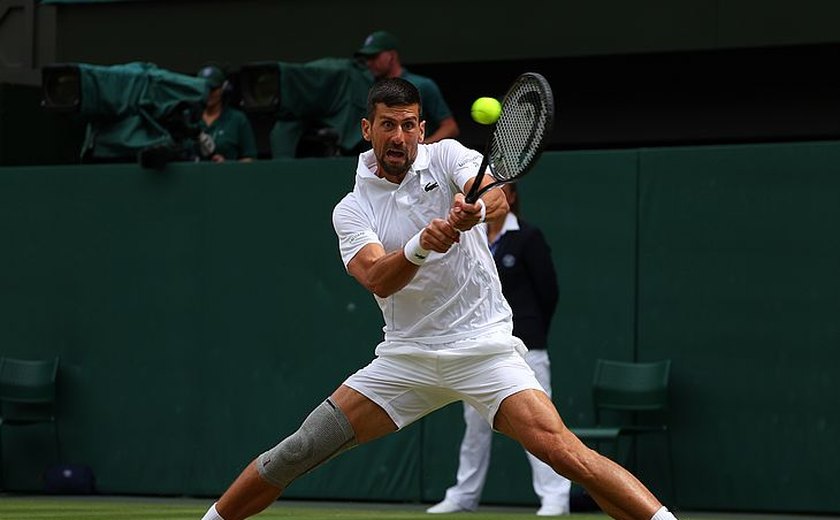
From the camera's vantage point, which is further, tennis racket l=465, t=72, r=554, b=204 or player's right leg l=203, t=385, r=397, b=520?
player's right leg l=203, t=385, r=397, b=520

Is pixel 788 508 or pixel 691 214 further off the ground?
pixel 691 214

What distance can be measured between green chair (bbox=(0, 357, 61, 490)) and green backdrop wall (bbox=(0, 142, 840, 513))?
0.15 m

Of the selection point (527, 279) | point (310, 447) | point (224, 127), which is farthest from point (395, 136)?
point (224, 127)

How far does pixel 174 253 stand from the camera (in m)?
13.6

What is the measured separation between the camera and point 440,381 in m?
7.33

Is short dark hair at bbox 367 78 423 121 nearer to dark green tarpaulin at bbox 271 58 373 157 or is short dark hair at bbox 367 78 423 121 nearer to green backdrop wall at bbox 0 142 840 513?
green backdrop wall at bbox 0 142 840 513

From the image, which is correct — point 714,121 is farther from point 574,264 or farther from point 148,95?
point 148,95

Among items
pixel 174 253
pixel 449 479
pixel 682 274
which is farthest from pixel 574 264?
pixel 174 253

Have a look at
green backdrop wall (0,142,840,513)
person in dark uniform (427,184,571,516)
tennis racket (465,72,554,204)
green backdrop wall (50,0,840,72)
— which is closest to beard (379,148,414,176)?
Answer: tennis racket (465,72,554,204)

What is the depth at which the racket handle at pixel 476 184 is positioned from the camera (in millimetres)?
6664

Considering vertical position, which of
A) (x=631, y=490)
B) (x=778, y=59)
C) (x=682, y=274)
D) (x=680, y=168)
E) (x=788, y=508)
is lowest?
(x=788, y=508)

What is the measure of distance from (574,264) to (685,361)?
3.47 ft

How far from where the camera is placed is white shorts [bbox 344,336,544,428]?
7.17m

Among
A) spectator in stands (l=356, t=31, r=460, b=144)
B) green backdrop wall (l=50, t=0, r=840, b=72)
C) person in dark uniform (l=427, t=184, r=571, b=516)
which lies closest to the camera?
person in dark uniform (l=427, t=184, r=571, b=516)
